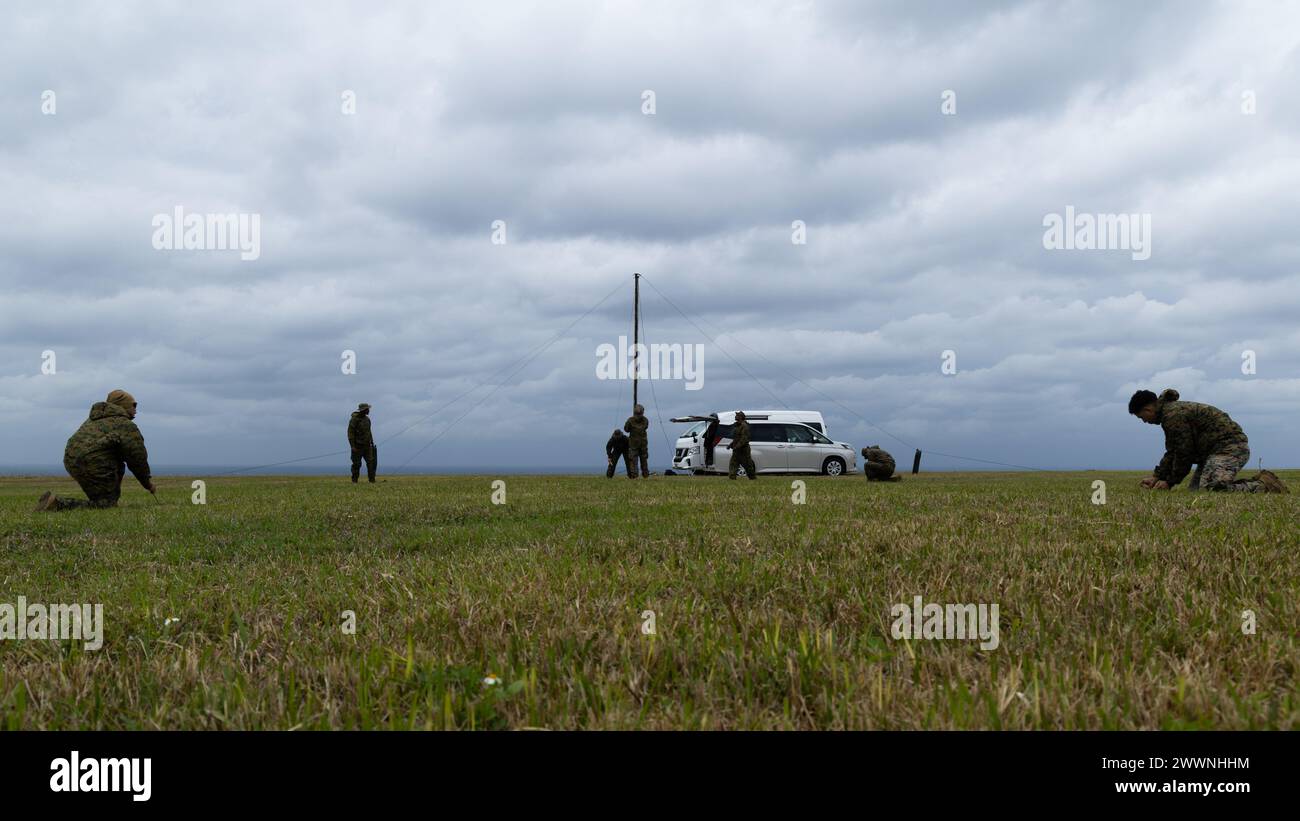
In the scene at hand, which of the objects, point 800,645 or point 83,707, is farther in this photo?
point 800,645

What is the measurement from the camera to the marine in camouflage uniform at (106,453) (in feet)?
40.1

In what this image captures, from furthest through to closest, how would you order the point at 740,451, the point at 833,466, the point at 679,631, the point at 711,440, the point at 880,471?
the point at 833,466
the point at 711,440
the point at 740,451
the point at 880,471
the point at 679,631

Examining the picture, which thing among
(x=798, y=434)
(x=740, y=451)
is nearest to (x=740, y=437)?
(x=740, y=451)

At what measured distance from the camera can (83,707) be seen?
A: 250 centimetres

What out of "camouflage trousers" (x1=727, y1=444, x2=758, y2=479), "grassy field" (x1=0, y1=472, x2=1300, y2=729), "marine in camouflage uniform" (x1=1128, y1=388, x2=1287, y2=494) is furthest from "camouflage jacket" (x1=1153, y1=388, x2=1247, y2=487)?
"camouflage trousers" (x1=727, y1=444, x2=758, y2=479)

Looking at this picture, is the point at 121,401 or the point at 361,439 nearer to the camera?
the point at 121,401

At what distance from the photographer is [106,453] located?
40.7 feet

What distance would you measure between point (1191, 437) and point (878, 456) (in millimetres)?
9515

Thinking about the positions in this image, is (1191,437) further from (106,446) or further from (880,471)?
(106,446)

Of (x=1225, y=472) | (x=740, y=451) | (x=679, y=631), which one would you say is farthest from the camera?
(x=740, y=451)

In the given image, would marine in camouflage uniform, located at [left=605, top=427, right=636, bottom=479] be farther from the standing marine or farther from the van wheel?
the van wheel
